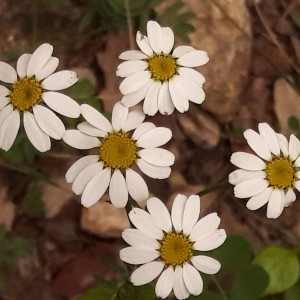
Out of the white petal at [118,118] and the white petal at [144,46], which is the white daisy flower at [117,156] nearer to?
the white petal at [118,118]

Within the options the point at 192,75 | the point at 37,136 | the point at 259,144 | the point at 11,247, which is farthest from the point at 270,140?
the point at 11,247

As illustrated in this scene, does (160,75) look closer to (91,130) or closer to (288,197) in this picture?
(91,130)

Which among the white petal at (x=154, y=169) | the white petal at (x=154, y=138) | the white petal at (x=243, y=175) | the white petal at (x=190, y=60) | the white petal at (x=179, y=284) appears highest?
the white petal at (x=190, y=60)

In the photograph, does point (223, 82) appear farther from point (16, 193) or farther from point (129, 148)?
point (129, 148)

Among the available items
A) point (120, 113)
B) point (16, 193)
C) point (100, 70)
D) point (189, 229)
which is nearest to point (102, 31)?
point (100, 70)

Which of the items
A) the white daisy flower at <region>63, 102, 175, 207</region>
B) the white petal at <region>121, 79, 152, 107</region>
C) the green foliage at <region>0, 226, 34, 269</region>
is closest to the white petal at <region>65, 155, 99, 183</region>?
the white daisy flower at <region>63, 102, 175, 207</region>

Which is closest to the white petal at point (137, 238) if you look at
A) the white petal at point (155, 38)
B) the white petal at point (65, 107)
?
the white petal at point (65, 107)
